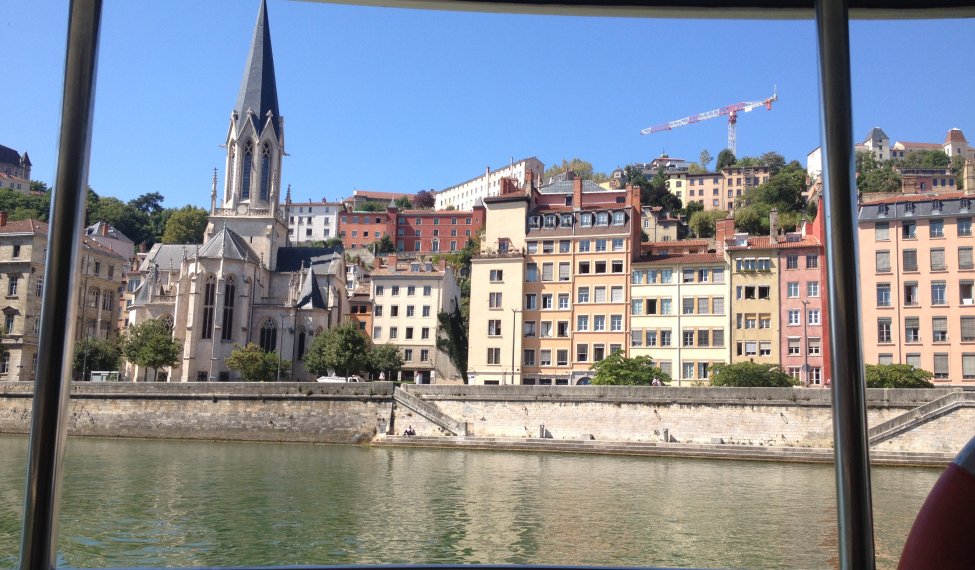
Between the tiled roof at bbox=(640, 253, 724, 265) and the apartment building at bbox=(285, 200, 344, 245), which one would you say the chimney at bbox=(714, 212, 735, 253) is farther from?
the apartment building at bbox=(285, 200, 344, 245)

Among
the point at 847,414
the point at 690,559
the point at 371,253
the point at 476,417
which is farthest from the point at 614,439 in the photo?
the point at 371,253

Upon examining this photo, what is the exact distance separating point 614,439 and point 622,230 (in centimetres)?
1373

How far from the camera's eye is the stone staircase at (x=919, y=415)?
88.8 ft

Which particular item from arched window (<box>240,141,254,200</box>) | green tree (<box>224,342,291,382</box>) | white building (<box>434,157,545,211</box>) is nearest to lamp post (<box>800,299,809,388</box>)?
green tree (<box>224,342,291,382</box>)

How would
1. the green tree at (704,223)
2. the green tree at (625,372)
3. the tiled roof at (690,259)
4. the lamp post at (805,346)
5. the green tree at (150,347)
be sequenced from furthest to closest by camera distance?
the green tree at (704,223)
the green tree at (150,347)
the tiled roof at (690,259)
the lamp post at (805,346)
the green tree at (625,372)

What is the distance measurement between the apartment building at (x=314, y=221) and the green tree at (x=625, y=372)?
6489 cm

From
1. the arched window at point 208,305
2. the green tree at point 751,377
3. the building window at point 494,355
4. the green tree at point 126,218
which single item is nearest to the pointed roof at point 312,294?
the arched window at point 208,305

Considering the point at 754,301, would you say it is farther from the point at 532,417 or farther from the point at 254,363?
the point at 254,363

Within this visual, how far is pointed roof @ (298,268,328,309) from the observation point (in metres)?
53.0

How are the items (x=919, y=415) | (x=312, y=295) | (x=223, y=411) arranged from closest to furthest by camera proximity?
1. (x=919, y=415)
2. (x=223, y=411)
3. (x=312, y=295)

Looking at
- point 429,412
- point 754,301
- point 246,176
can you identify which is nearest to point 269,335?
point 246,176

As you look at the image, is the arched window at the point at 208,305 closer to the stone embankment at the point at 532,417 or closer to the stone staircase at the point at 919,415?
the stone embankment at the point at 532,417

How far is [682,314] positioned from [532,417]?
10.9 m

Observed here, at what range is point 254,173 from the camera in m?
57.1
